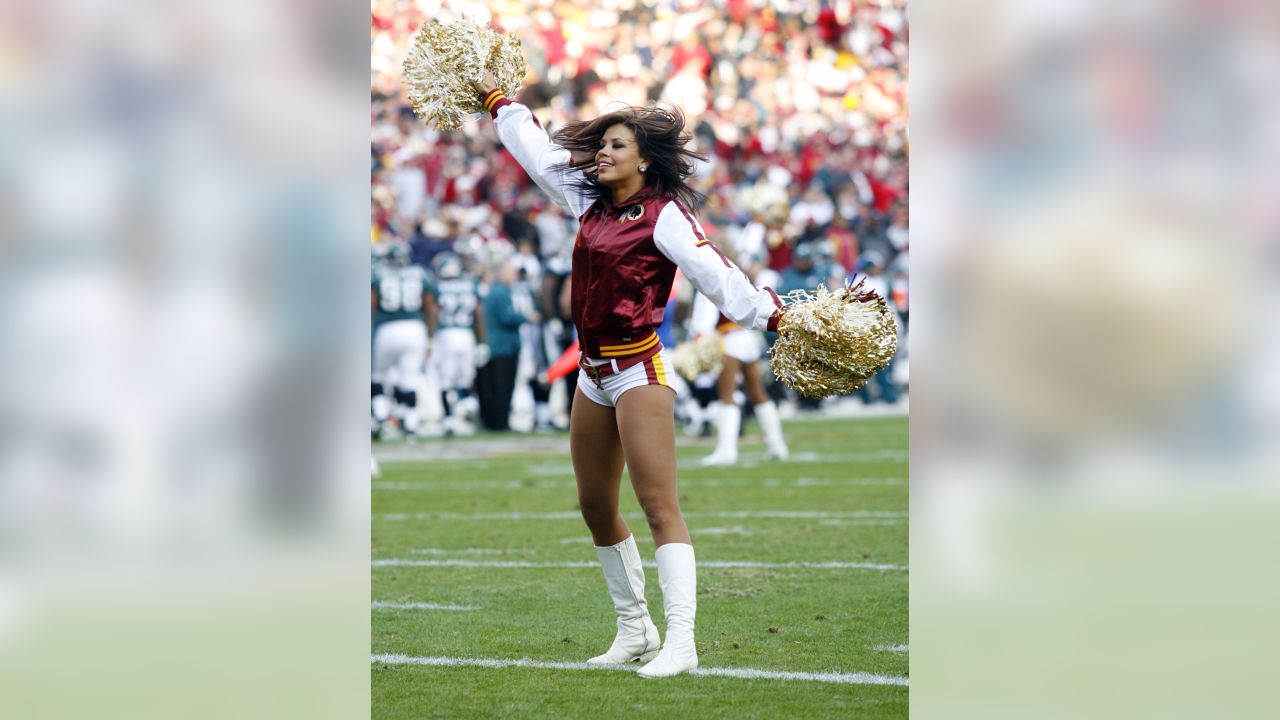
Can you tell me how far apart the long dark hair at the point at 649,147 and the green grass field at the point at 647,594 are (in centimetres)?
150

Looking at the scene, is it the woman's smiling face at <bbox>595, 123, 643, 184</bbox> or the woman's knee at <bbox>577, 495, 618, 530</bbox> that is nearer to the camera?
the woman's smiling face at <bbox>595, 123, 643, 184</bbox>

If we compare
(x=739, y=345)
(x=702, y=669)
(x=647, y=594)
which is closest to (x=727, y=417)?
(x=739, y=345)

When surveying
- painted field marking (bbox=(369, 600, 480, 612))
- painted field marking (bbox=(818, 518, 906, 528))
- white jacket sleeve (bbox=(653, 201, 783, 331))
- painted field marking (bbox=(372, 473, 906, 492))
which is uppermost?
white jacket sleeve (bbox=(653, 201, 783, 331))

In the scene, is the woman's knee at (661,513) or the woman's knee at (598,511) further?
the woman's knee at (598,511)

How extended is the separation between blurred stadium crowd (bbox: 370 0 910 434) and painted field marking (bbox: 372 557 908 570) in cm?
410

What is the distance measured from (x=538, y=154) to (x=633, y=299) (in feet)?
2.04

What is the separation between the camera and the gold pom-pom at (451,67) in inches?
213

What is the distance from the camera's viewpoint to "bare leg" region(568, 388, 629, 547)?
523cm

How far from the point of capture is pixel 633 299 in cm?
507

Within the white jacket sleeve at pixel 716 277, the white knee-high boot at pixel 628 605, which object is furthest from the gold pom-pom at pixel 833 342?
the white knee-high boot at pixel 628 605

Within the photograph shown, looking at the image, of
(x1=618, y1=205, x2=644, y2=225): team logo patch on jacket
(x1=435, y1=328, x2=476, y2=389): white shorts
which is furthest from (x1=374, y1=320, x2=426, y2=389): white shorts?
(x1=618, y1=205, x2=644, y2=225): team logo patch on jacket

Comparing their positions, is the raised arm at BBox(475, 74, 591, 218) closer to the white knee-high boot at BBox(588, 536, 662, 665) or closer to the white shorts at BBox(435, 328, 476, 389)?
the white knee-high boot at BBox(588, 536, 662, 665)
